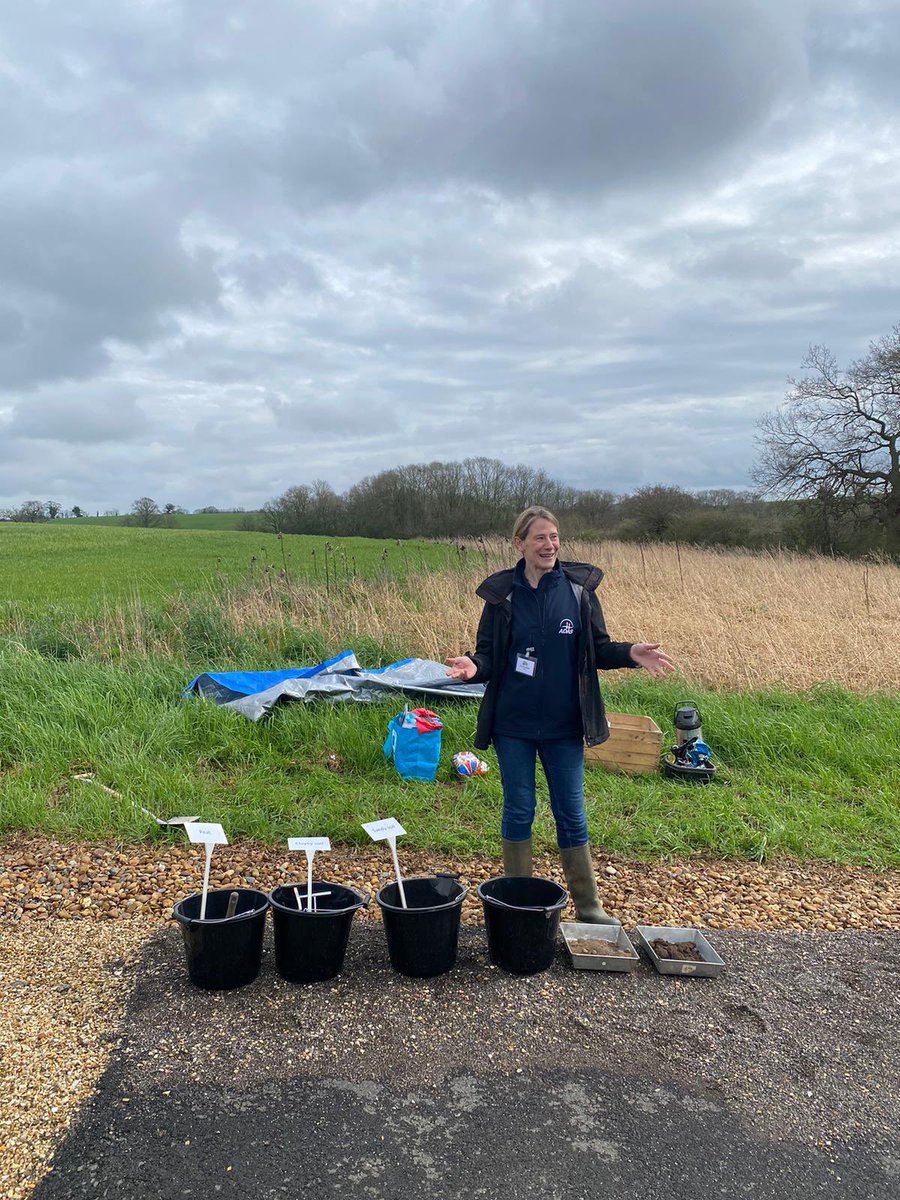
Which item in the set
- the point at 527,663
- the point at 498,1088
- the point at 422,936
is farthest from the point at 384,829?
the point at 498,1088

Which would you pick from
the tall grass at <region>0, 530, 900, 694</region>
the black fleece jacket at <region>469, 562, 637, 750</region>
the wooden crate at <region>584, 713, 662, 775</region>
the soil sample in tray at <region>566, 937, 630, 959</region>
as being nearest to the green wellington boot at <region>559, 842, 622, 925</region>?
the soil sample in tray at <region>566, 937, 630, 959</region>

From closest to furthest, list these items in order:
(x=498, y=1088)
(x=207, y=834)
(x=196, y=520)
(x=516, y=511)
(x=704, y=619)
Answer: (x=498, y=1088) → (x=207, y=834) → (x=704, y=619) → (x=516, y=511) → (x=196, y=520)

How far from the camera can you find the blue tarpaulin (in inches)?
260

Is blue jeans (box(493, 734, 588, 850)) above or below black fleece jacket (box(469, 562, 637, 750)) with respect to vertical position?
below

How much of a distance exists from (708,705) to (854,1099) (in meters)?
4.64

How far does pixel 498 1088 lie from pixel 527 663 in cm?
172

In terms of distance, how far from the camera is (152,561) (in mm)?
27500

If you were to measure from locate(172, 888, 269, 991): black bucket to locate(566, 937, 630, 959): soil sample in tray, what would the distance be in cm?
141

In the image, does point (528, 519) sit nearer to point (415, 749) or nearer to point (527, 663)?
point (527, 663)

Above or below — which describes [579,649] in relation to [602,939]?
above

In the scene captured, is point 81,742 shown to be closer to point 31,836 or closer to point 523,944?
point 31,836

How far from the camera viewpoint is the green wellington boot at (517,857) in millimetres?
3967

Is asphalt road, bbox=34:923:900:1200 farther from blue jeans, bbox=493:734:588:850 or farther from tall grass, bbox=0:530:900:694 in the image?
tall grass, bbox=0:530:900:694

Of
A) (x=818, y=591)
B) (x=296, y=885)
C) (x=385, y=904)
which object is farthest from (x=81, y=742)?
(x=818, y=591)
